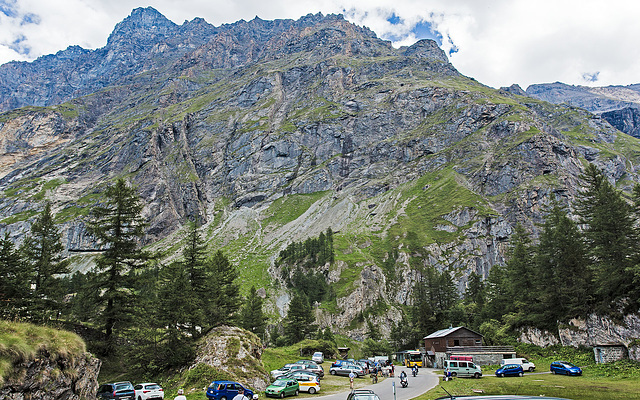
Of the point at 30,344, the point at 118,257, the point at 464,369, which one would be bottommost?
the point at 464,369

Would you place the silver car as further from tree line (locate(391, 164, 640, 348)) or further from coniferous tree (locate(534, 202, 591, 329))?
coniferous tree (locate(534, 202, 591, 329))

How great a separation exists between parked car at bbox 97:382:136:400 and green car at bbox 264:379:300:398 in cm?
1079

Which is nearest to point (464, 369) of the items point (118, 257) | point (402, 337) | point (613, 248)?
point (613, 248)

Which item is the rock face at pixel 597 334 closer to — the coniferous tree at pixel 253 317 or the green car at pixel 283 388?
the green car at pixel 283 388

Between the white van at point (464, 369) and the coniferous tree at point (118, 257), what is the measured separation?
1510 inches

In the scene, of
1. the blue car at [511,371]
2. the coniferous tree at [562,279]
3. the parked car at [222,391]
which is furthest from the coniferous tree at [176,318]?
the coniferous tree at [562,279]

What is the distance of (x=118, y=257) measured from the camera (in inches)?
1494

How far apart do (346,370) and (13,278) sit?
39769 mm

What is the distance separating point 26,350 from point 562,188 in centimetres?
22444

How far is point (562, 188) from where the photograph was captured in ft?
623

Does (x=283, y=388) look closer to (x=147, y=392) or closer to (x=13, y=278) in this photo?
(x=147, y=392)

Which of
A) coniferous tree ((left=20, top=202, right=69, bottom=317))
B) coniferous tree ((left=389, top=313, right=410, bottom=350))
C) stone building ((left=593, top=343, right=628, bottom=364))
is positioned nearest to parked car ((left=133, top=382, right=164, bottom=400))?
coniferous tree ((left=20, top=202, right=69, bottom=317))

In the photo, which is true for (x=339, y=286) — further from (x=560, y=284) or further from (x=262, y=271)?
(x=560, y=284)

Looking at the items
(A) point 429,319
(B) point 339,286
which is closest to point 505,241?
(B) point 339,286
